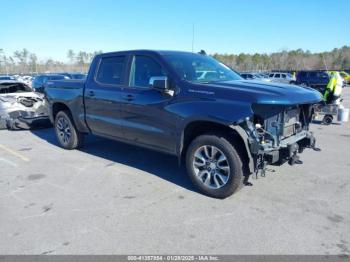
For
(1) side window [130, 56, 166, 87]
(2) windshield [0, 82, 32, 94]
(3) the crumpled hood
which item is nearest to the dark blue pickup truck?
(1) side window [130, 56, 166, 87]

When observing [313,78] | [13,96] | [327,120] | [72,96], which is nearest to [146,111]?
[72,96]

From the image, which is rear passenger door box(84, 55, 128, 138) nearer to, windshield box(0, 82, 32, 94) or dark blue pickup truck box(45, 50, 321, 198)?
dark blue pickup truck box(45, 50, 321, 198)

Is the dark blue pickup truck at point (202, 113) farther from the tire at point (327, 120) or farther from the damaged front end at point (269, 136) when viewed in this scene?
the tire at point (327, 120)

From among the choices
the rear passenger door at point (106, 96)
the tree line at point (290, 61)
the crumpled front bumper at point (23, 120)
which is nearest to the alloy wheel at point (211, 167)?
the rear passenger door at point (106, 96)

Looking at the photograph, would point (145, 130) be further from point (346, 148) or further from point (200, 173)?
point (346, 148)

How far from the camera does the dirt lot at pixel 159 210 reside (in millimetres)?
3125

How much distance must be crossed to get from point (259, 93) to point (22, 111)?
7.59m

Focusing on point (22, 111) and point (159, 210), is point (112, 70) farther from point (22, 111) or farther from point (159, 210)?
point (22, 111)

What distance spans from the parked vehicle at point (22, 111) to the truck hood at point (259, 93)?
6.27 m

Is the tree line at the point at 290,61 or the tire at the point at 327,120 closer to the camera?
the tire at the point at 327,120

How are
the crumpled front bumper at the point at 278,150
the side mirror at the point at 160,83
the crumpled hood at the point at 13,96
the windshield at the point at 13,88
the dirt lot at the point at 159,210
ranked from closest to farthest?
1. the dirt lot at the point at 159,210
2. the crumpled front bumper at the point at 278,150
3. the side mirror at the point at 160,83
4. the crumpled hood at the point at 13,96
5. the windshield at the point at 13,88

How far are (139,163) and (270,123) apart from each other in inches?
107

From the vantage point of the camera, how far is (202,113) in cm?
399

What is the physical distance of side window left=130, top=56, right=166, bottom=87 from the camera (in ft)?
15.4
